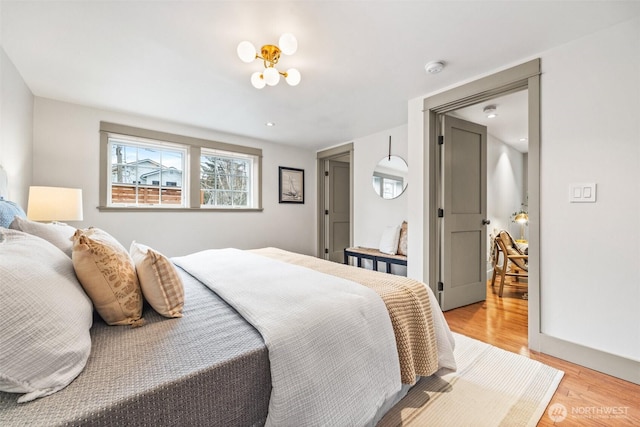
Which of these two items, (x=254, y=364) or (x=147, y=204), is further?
(x=147, y=204)

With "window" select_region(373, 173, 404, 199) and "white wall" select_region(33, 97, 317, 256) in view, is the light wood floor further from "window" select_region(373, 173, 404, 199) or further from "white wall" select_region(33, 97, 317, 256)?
"white wall" select_region(33, 97, 317, 256)

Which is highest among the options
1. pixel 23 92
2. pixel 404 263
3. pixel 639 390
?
pixel 23 92

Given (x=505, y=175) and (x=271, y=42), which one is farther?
(x=505, y=175)

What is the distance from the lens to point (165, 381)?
29.0 inches

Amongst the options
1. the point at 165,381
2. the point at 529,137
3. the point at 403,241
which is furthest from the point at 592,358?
the point at 165,381

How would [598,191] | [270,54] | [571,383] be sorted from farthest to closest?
[270,54], [598,191], [571,383]

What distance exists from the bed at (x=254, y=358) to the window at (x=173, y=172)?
258 cm

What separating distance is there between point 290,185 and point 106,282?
3.89m

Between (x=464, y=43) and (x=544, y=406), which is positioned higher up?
(x=464, y=43)

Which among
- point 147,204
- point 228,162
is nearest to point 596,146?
point 228,162

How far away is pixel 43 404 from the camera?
0.64m

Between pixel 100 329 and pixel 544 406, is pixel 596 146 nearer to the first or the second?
pixel 544 406

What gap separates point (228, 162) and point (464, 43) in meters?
3.42

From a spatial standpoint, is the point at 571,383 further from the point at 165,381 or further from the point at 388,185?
the point at 388,185
